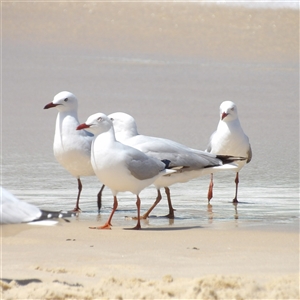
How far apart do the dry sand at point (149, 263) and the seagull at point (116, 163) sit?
38 cm

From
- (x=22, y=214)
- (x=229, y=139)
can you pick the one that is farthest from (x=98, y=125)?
(x=229, y=139)

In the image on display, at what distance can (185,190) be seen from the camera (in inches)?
352

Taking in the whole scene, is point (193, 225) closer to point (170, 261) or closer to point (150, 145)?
point (150, 145)

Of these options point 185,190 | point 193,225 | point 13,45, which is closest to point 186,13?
point 13,45

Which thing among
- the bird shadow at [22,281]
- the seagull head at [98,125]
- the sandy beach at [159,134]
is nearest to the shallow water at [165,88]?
the sandy beach at [159,134]

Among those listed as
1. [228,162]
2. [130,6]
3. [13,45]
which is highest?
[130,6]

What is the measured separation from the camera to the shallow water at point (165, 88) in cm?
835

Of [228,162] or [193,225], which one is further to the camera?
[228,162]

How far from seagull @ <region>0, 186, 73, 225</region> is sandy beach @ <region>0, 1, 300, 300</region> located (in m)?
0.17

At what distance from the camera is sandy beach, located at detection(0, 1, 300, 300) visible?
5.16 metres

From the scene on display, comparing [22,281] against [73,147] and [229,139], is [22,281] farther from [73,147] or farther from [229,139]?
[229,139]

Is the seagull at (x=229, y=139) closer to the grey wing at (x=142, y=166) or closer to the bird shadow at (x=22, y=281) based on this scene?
the grey wing at (x=142, y=166)

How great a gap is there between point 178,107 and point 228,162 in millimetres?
6365

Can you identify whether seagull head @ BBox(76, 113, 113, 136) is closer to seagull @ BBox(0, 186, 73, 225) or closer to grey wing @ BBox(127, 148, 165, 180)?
grey wing @ BBox(127, 148, 165, 180)
